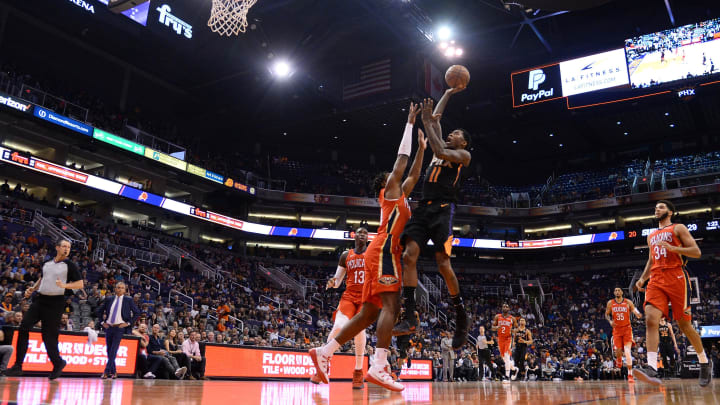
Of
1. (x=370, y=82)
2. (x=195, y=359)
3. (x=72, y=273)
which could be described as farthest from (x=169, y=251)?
(x=72, y=273)

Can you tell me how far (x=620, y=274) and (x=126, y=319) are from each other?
33673 millimetres

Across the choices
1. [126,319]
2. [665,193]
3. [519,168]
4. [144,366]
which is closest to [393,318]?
[126,319]

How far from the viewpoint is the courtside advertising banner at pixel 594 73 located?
83.0 ft

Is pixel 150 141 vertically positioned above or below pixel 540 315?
above

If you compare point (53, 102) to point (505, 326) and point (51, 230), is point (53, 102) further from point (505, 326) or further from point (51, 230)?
point (505, 326)

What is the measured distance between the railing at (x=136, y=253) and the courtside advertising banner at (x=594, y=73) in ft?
70.9

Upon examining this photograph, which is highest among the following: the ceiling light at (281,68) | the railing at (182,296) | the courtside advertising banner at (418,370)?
the ceiling light at (281,68)

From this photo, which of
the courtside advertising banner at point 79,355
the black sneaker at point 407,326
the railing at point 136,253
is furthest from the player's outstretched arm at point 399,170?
the railing at point 136,253

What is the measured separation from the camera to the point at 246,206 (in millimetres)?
35625

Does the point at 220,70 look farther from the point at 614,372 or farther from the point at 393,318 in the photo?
the point at 393,318

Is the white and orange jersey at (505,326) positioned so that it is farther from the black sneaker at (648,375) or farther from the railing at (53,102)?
the railing at (53,102)

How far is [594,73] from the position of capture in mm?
25734

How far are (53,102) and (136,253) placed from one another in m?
8.04

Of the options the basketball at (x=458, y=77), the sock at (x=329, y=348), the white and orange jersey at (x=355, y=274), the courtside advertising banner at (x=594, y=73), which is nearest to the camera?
the sock at (x=329, y=348)
